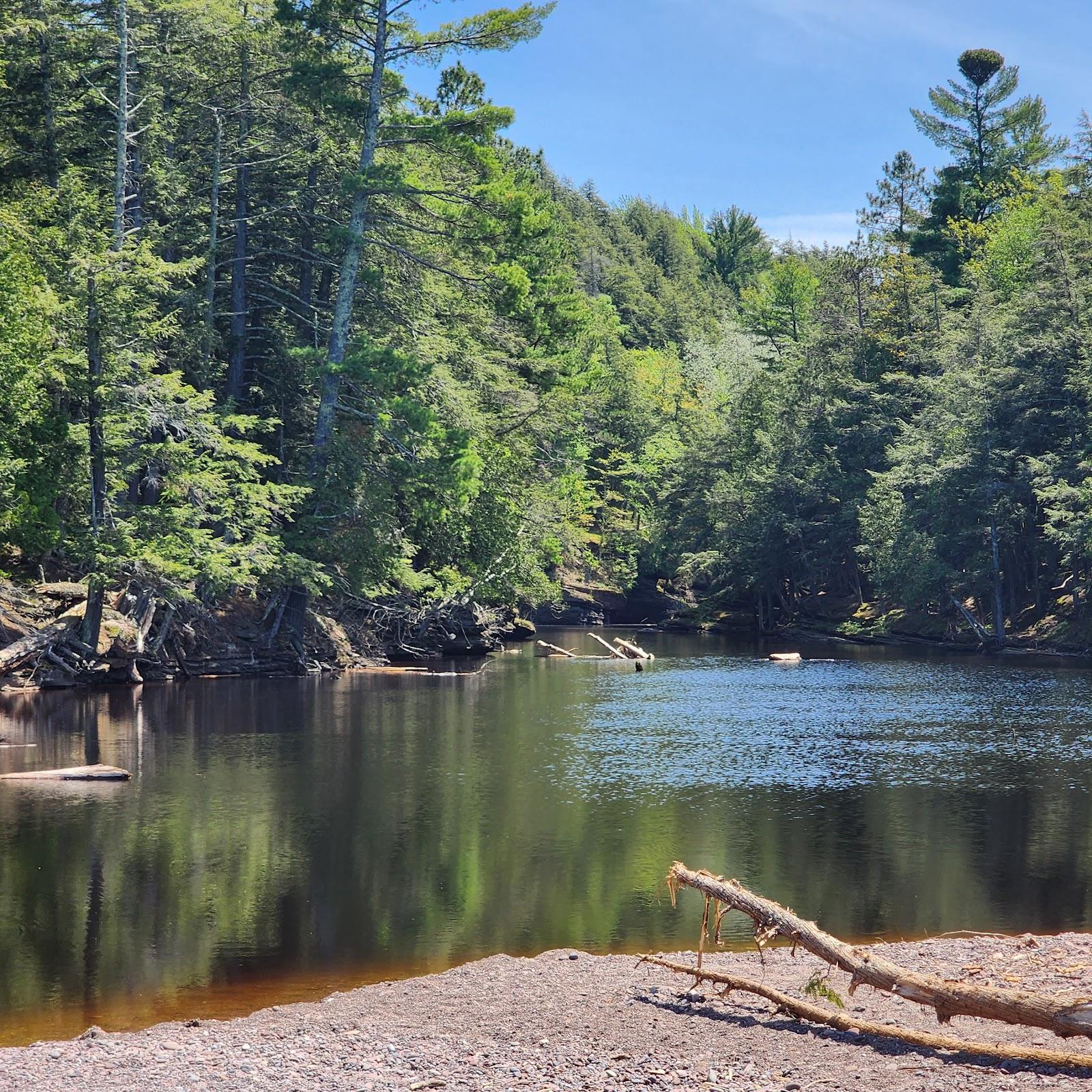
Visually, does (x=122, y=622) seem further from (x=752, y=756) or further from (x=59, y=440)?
(x=752, y=756)

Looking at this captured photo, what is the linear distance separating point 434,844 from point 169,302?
94.9 feet

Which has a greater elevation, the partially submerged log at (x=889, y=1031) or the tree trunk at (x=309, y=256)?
the tree trunk at (x=309, y=256)

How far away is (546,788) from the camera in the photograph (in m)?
22.1

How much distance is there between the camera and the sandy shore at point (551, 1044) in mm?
8508

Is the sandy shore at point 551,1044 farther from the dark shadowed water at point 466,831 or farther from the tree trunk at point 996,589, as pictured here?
the tree trunk at point 996,589

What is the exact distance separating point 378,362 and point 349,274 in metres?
3.76

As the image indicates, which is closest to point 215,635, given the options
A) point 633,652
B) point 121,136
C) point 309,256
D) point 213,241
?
point 213,241

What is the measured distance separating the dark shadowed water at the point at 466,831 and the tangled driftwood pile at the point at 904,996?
3.06 m

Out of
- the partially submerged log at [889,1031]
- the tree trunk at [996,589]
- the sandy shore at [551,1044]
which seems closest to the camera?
the partially submerged log at [889,1031]

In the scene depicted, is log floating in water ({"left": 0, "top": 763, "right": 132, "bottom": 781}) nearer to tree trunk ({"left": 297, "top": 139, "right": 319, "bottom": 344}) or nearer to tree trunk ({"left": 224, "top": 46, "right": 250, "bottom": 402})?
tree trunk ({"left": 224, "top": 46, "right": 250, "bottom": 402})

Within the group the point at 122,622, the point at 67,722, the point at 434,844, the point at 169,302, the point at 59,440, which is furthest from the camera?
the point at 169,302

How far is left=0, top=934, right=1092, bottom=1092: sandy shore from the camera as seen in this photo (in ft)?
27.9

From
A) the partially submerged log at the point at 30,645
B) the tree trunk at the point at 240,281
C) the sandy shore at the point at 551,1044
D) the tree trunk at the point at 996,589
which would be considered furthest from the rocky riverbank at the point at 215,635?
the sandy shore at the point at 551,1044

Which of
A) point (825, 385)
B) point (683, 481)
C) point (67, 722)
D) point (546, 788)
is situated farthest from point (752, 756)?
point (683, 481)
